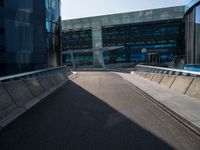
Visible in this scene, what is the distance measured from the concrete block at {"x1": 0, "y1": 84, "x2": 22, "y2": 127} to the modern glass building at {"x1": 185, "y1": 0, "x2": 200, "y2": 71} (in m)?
16.9

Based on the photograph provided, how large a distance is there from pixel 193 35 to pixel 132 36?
4459cm

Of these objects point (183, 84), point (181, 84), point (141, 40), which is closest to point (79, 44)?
point (141, 40)

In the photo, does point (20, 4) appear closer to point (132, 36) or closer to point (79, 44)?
point (132, 36)

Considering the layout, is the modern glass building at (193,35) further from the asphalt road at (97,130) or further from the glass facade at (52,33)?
the asphalt road at (97,130)

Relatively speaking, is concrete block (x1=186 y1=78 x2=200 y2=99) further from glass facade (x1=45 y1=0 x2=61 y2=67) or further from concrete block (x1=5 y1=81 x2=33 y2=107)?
glass facade (x1=45 y1=0 x2=61 y2=67)

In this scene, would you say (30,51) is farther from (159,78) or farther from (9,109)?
(9,109)

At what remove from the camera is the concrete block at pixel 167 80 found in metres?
14.2

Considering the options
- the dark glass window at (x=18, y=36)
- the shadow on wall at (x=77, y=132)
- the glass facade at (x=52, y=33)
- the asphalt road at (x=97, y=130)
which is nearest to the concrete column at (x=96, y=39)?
the glass facade at (x=52, y=33)

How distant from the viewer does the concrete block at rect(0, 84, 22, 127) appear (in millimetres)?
7257

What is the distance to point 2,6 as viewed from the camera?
15.7 meters

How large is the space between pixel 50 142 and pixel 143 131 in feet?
7.52

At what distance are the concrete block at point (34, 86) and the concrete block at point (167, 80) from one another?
281 inches

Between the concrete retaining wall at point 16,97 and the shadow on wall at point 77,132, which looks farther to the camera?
the concrete retaining wall at point 16,97

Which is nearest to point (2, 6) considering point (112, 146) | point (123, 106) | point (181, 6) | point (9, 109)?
point (9, 109)
